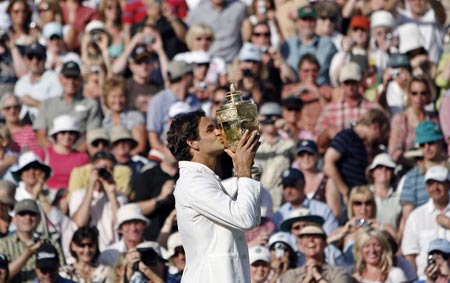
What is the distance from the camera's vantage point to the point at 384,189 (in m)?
14.5

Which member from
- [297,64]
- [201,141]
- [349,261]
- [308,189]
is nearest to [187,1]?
[297,64]

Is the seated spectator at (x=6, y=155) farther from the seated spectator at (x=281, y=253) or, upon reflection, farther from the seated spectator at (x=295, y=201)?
the seated spectator at (x=281, y=253)

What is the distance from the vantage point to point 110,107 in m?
16.5

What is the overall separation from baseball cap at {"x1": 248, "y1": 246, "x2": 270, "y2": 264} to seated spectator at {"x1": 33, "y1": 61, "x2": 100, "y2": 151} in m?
3.66

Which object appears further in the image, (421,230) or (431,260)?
(421,230)

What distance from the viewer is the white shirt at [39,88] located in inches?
678

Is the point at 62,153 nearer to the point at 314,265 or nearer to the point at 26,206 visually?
the point at 26,206

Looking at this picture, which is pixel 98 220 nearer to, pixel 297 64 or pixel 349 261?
pixel 349 261

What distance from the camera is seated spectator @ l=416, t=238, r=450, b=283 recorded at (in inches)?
490

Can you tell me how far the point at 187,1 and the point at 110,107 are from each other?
357 centimetres

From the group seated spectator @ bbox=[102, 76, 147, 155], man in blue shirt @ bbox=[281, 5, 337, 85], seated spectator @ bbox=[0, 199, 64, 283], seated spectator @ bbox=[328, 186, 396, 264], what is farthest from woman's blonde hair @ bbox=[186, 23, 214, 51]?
seated spectator @ bbox=[0, 199, 64, 283]

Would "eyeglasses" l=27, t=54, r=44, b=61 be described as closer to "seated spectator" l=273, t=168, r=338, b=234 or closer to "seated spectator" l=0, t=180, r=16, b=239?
"seated spectator" l=0, t=180, r=16, b=239

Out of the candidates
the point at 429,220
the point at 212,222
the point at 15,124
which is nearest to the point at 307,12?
the point at 15,124

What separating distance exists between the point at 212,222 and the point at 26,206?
529 centimetres
